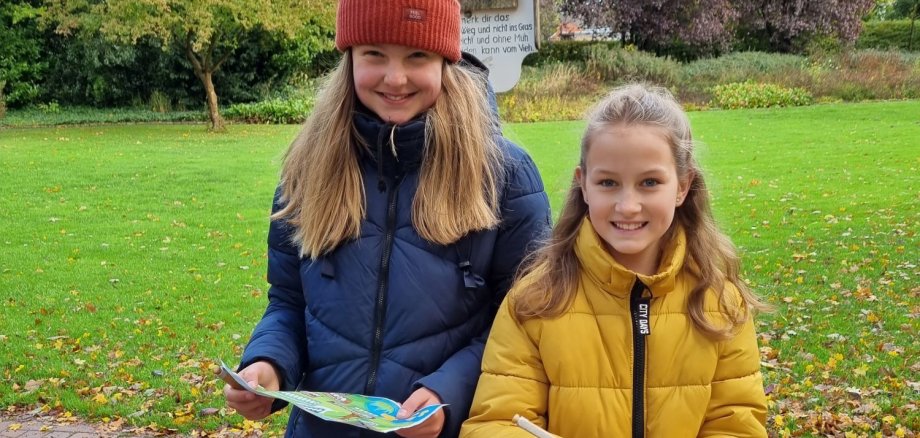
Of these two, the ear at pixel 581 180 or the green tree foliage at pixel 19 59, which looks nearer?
the ear at pixel 581 180

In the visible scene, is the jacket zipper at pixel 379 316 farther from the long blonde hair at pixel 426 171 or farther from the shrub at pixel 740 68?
the shrub at pixel 740 68

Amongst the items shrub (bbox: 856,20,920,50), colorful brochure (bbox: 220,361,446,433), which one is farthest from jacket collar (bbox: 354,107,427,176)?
shrub (bbox: 856,20,920,50)

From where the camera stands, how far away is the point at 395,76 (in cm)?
211

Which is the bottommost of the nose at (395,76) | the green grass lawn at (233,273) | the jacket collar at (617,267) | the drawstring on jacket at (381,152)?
the green grass lawn at (233,273)

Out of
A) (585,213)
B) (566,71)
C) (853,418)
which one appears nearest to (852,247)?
(853,418)

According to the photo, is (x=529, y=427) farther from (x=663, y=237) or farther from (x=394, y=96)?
(x=394, y=96)

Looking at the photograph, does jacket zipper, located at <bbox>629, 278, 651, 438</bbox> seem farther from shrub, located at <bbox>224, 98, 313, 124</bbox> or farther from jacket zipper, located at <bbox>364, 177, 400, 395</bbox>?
shrub, located at <bbox>224, 98, 313, 124</bbox>

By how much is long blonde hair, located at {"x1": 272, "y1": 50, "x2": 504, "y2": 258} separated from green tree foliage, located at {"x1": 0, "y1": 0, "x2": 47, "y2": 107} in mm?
28584

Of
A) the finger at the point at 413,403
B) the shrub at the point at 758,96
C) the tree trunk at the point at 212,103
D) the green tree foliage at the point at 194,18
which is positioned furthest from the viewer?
the shrub at the point at 758,96

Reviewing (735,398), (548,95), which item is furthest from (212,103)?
(735,398)

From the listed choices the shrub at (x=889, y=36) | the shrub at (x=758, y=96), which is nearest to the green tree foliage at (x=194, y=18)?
the shrub at (x=758, y=96)

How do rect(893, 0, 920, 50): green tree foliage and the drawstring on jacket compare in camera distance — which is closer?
the drawstring on jacket

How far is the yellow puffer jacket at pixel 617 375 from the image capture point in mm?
1952

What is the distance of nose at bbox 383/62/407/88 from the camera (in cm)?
210
